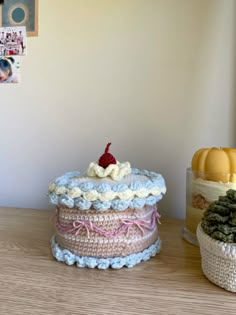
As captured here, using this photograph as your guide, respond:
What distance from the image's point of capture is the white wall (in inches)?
29.5

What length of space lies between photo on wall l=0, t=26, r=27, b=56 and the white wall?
0.08 ft

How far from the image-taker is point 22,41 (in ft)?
2.85

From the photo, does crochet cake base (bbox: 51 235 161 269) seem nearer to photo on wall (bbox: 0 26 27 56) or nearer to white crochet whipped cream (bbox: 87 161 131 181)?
white crochet whipped cream (bbox: 87 161 131 181)

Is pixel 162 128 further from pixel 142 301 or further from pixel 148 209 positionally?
pixel 142 301

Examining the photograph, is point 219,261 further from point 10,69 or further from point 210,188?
point 10,69

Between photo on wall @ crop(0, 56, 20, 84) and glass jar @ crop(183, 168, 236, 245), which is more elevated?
photo on wall @ crop(0, 56, 20, 84)

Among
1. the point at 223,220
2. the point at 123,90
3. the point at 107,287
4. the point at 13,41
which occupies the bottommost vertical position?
the point at 107,287

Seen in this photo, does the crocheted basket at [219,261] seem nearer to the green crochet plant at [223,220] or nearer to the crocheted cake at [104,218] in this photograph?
the green crochet plant at [223,220]

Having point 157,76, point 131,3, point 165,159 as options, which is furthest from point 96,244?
point 131,3

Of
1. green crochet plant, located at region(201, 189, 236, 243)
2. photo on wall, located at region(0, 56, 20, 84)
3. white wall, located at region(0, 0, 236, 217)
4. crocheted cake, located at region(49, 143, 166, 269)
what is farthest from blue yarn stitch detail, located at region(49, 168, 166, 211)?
photo on wall, located at region(0, 56, 20, 84)

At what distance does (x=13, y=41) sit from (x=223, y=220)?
77 centimetres

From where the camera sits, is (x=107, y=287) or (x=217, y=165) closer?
(x=107, y=287)

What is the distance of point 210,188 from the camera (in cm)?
57

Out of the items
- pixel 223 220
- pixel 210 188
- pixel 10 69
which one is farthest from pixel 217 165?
pixel 10 69
